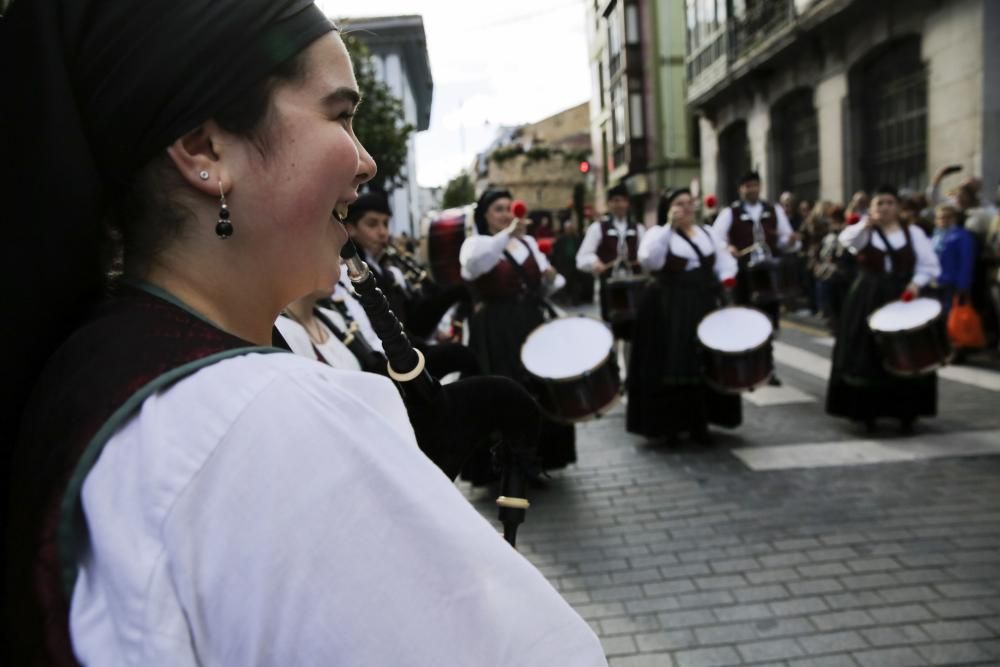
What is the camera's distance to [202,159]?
87cm

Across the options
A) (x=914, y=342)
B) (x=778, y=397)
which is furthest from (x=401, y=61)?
(x=914, y=342)

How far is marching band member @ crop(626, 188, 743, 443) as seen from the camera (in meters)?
6.49

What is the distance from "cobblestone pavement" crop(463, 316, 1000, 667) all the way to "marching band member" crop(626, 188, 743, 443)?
222 mm

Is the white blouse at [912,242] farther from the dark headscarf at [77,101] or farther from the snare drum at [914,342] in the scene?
the dark headscarf at [77,101]

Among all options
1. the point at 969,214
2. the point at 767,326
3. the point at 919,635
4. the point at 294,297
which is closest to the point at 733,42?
the point at 969,214

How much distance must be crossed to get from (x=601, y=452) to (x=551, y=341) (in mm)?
1461

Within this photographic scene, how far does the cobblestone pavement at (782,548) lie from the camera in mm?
3215

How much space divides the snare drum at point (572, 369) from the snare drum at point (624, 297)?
2814 mm

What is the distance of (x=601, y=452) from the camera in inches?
255

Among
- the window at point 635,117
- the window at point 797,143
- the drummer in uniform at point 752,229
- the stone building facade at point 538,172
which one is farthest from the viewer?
the stone building facade at point 538,172

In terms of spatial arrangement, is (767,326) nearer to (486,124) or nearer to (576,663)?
(576,663)

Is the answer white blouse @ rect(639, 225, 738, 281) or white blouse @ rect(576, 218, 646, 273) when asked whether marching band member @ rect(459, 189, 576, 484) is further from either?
white blouse @ rect(576, 218, 646, 273)

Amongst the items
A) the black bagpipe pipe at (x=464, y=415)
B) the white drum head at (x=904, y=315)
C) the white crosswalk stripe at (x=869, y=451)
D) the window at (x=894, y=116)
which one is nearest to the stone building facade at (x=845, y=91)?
the window at (x=894, y=116)

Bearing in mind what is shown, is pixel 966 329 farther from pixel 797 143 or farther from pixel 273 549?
pixel 797 143
